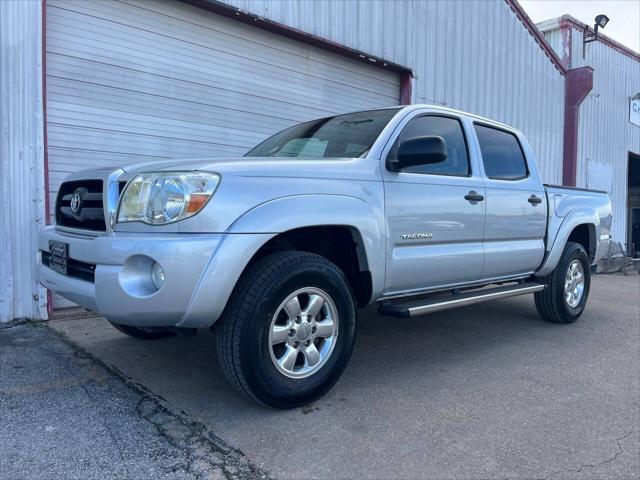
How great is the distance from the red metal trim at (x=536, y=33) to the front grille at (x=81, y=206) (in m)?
10.6

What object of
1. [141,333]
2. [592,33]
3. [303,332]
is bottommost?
[141,333]

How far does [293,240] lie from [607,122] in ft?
48.7

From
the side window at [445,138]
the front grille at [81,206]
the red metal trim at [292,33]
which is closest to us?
the front grille at [81,206]

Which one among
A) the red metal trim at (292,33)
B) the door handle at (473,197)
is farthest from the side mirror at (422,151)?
the red metal trim at (292,33)

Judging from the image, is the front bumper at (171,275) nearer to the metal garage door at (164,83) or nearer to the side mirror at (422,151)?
the side mirror at (422,151)

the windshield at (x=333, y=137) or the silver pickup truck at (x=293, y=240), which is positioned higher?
the windshield at (x=333, y=137)

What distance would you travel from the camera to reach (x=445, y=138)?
4.21 metres

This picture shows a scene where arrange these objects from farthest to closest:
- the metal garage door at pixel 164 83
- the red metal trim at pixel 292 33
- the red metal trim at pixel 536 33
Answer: the red metal trim at pixel 536 33 < the red metal trim at pixel 292 33 < the metal garage door at pixel 164 83

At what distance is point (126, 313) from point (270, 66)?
17.2 feet

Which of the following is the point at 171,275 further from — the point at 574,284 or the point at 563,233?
the point at 574,284

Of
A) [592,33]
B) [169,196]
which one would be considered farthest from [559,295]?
[592,33]

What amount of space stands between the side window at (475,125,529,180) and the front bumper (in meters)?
2.57

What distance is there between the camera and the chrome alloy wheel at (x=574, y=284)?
5.46m

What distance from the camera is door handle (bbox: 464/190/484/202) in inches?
159
